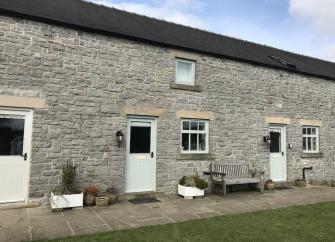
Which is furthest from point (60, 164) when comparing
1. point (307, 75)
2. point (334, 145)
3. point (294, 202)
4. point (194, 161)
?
point (334, 145)

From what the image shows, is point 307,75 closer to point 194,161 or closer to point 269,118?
point 269,118

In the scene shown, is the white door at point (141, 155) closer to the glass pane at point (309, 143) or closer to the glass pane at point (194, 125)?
the glass pane at point (194, 125)

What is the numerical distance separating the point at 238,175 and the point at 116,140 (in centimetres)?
450

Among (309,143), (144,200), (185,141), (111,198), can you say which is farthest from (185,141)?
(309,143)

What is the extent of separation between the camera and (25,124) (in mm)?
7598

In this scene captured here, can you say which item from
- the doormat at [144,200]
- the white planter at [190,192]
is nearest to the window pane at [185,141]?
the white planter at [190,192]

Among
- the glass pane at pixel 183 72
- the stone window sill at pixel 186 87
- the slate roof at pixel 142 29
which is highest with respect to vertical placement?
the slate roof at pixel 142 29

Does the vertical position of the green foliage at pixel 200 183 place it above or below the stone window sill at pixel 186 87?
below

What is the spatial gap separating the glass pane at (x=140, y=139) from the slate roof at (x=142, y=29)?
2.72m

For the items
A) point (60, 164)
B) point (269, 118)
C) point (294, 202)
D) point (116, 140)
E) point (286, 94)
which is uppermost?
point (286, 94)

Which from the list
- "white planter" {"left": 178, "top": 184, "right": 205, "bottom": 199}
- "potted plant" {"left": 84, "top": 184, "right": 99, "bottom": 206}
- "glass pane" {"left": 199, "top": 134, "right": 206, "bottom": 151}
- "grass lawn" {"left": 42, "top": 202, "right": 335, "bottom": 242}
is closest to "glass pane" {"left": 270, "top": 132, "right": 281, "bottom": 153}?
"glass pane" {"left": 199, "top": 134, "right": 206, "bottom": 151}

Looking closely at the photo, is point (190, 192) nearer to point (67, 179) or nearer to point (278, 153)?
point (67, 179)

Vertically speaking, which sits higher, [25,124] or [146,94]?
[146,94]

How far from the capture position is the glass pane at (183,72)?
33.0ft
